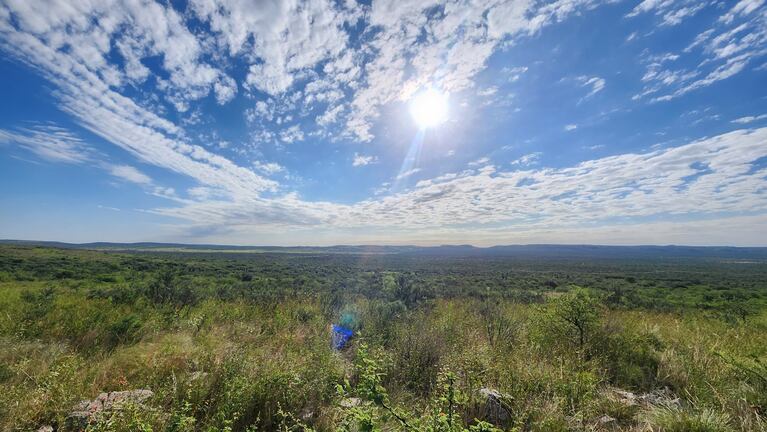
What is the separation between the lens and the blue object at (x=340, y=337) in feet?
22.7

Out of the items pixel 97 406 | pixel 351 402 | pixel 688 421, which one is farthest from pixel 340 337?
pixel 688 421

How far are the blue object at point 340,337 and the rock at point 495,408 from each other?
3.39m

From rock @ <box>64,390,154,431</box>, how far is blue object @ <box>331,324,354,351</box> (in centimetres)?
348

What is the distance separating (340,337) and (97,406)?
4.57 meters

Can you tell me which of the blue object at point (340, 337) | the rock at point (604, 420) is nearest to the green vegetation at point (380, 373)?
the rock at point (604, 420)

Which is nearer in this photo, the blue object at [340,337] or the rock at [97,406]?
the rock at [97,406]

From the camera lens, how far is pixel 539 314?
7941 millimetres

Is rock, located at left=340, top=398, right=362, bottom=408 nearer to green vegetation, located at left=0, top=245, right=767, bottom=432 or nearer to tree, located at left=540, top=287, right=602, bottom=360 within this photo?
green vegetation, located at left=0, top=245, right=767, bottom=432

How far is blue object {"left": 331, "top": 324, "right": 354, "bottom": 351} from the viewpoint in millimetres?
6933

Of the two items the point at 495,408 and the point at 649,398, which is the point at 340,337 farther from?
the point at 649,398

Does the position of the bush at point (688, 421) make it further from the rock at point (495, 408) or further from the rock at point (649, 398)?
the rock at point (495, 408)

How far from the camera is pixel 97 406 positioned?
3.42m

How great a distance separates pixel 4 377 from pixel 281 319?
15.7 ft

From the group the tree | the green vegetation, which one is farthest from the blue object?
the tree
